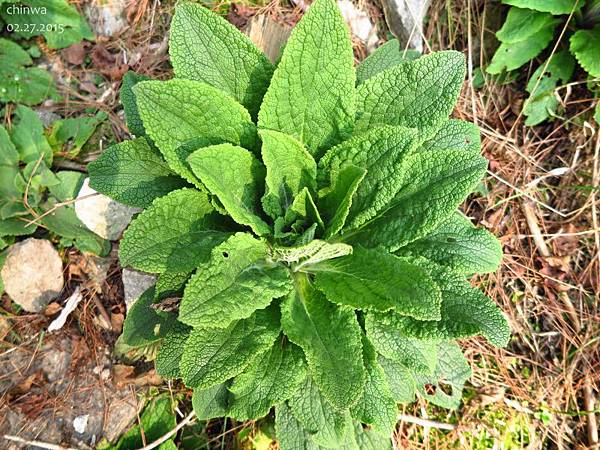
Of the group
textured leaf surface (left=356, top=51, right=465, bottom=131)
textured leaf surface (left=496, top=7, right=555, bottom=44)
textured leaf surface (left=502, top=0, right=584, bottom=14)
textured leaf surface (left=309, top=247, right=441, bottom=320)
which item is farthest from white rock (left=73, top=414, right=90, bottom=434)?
textured leaf surface (left=502, top=0, right=584, bottom=14)

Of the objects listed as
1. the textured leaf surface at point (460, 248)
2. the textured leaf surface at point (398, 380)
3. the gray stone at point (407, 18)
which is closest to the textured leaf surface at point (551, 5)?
the gray stone at point (407, 18)

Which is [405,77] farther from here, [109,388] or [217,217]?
[109,388]

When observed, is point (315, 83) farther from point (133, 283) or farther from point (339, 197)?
point (133, 283)

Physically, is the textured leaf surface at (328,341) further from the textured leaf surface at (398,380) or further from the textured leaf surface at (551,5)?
the textured leaf surface at (551,5)

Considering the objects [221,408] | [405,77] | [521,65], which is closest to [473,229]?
[405,77]

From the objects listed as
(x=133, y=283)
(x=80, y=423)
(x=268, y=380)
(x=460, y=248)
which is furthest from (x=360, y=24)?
(x=80, y=423)
